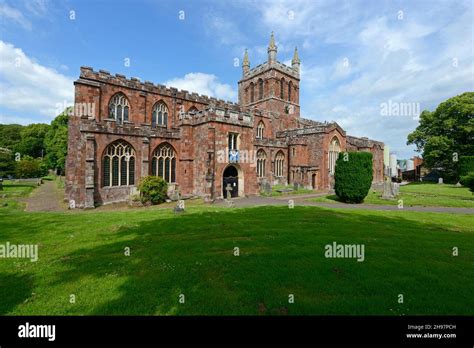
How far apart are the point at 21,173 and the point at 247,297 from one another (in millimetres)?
45866

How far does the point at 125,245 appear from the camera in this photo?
8086 millimetres

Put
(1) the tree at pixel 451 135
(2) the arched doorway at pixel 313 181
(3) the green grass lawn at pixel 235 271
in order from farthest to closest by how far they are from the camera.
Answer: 1. (1) the tree at pixel 451 135
2. (2) the arched doorway at pixel 313 181
3. (3) the green grass lawn at pixel 235 271

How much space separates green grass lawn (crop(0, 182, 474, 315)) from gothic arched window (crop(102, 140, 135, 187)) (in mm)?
10071

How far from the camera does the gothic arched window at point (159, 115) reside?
91.3 ft

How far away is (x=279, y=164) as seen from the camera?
34875 millimetres

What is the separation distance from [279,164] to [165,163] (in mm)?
17792

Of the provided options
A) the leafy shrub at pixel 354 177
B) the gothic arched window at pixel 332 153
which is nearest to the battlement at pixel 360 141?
the gothic arched window at pixel 332 153

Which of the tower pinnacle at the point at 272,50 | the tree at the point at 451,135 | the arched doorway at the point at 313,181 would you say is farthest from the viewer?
the tower pinnacle at the point at 272,50

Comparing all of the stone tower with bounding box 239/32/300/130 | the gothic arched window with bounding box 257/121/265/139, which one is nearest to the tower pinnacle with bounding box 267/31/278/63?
the stone tower with bounding box 239/32/300/130

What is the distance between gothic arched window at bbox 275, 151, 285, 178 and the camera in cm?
3444

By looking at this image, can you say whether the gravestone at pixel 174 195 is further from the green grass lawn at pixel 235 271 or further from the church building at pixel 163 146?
the green grass lawn at pixel 235 271

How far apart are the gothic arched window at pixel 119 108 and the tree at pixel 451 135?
48.2 m

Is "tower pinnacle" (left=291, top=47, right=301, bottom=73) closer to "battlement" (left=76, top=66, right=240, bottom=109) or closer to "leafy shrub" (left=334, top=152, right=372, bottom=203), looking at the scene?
"battlement" (left=76, top=66, right=240, bottom=109)
